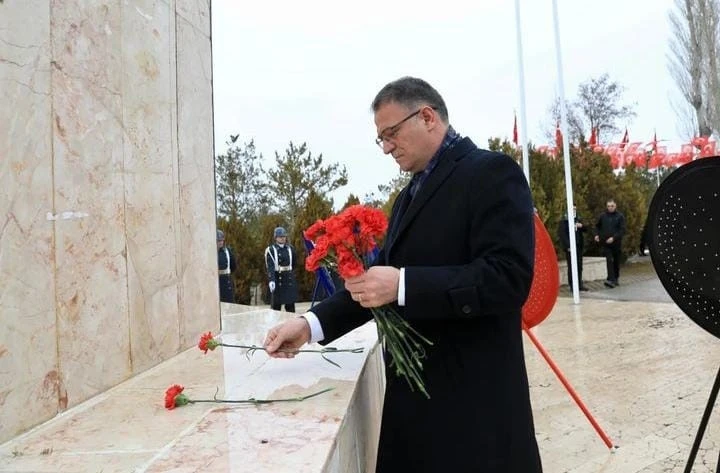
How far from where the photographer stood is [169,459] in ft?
4.01

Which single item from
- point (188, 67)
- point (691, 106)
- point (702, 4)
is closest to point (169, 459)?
point (188, 67)

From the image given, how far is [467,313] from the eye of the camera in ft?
4.68

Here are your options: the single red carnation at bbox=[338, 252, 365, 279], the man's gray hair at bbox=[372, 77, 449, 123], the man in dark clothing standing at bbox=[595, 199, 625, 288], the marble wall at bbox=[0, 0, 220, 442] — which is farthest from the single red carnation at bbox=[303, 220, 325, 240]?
the man in dark clothing standing at bbox=[595, 199, 625, 288]

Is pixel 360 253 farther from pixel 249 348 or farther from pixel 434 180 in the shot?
pixel 249 348

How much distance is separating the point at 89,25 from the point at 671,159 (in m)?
31.0

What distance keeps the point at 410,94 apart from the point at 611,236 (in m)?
11.5

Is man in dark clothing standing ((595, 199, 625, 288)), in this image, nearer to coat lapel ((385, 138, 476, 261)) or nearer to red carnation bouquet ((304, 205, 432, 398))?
coat lapel ((385, 138, 476, 261))

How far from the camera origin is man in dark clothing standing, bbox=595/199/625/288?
11.9m

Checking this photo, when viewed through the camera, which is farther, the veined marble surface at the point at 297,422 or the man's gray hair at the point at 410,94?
the man's gray hair at the point at 410,94

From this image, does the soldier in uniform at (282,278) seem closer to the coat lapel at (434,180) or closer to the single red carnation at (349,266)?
the coat lapel at (434,180)

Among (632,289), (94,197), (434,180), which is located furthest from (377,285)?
(632,289)

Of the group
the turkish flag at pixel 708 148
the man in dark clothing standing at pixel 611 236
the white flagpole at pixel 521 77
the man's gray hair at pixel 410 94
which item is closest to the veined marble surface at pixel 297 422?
the man's gray hair at pixel 410 94

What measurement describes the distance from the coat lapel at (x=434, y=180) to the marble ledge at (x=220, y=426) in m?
0.55

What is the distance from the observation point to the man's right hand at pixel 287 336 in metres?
1.84
